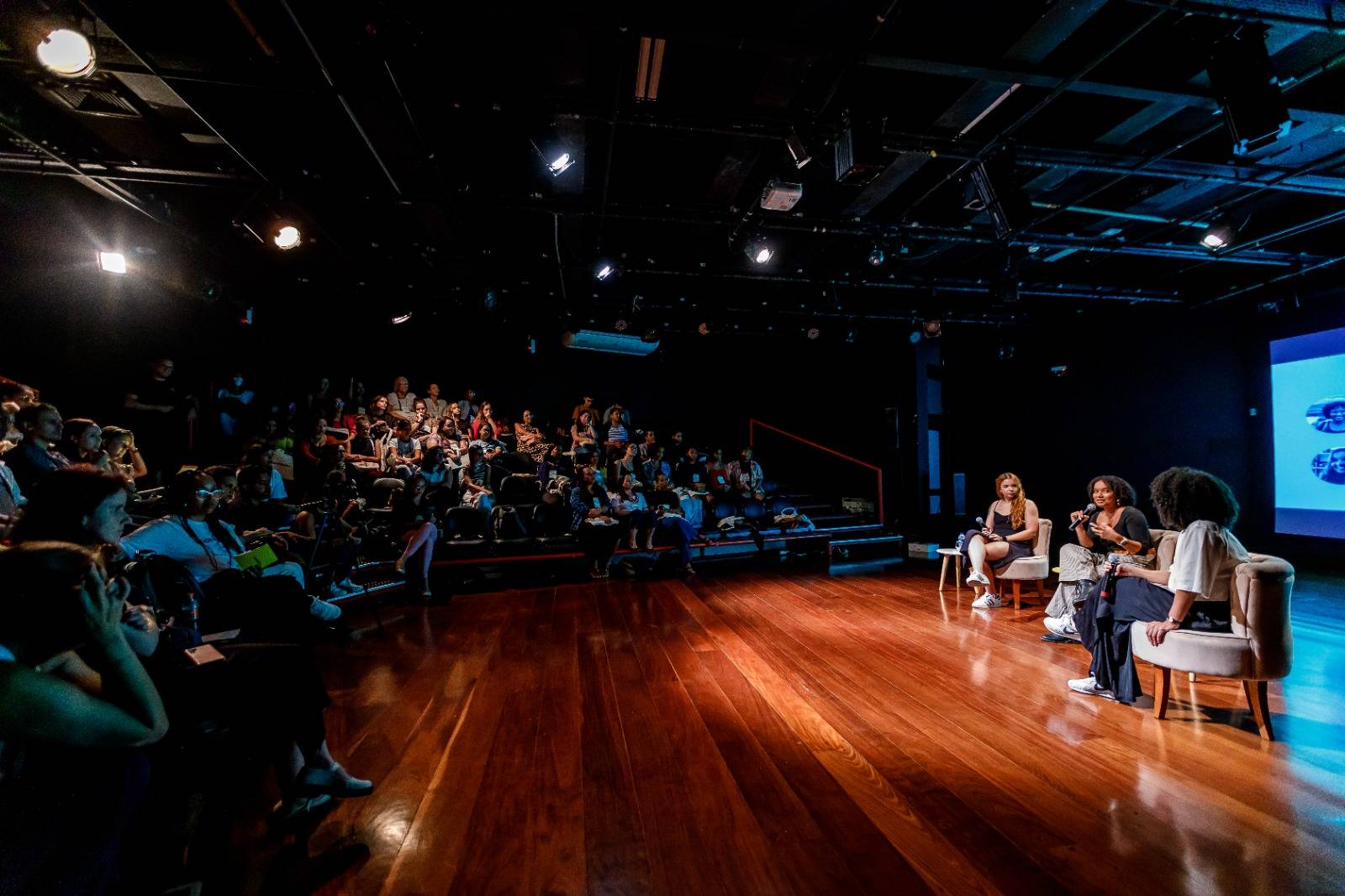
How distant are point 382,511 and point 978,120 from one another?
6982mm

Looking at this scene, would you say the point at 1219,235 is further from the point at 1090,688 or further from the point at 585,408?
the point at 585,408

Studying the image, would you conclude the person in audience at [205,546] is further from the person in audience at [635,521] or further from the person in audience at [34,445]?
the person in audience at [635,521]

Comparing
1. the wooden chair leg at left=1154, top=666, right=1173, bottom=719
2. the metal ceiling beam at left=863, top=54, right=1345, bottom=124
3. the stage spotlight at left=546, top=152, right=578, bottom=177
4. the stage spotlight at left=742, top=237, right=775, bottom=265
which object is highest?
the metal ceiling beam at left=863, top=54, right=1345, bottom=124

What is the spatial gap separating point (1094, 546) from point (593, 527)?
5.04 metres

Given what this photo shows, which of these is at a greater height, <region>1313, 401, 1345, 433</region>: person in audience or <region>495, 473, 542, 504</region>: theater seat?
<region>1313, 401, 1345, 433</region>: person in audience

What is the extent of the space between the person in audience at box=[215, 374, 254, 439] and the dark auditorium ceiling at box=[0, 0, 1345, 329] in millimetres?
1454

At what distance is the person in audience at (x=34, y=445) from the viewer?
11.4ft

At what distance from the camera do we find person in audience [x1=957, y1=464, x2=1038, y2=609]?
4.73 metres

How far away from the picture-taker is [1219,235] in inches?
216

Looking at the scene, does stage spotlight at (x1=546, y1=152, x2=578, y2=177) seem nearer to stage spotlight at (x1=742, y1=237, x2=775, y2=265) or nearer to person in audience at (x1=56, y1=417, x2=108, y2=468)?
stage spotlight at (x1=742, y1=237, x2=775, y2=265)

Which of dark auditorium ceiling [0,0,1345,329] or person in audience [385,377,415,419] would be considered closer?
dark auditorium ceiling [0,0,1345,329]

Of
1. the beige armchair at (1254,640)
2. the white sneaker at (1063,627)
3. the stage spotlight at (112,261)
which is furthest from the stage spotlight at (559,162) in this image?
the white sneaker at (1063,627)

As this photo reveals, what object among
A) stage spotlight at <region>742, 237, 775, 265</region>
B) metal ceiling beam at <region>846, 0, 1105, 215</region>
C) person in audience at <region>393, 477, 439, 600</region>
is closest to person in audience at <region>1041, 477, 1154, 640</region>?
metal ceiling beam at <region>846, 0, 1105, 215</region>

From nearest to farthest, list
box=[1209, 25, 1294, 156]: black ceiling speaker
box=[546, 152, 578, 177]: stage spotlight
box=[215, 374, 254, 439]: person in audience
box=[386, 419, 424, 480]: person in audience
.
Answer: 1. box=[1209, 25, 1294, 156]: black ceiling speaker
2. box=[546, 152, 578, 177]: stage spotlight
3. box=[215, 374, 254, 439]: person in audience
4. box=[386, 419, 424, 480]: person in audience
